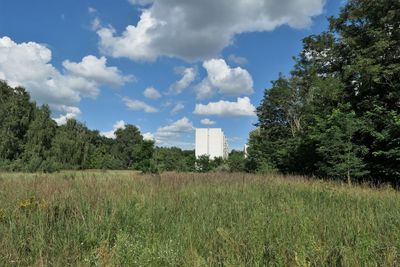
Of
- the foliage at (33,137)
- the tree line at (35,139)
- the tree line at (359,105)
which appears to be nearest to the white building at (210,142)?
the tree line at (35,139)

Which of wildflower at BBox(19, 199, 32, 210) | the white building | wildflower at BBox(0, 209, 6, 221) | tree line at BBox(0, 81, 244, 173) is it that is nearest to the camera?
wildflower at BBox(0, 209, 6, 221)

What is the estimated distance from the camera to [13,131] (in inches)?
1993

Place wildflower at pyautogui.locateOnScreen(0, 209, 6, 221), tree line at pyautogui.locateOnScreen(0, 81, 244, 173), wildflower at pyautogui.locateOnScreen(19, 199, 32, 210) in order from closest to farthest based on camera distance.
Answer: wildflower at pyautogui.locateOnScreen(0, 209, 6, 221)
wildflower at pyautogui.locateOnScreen(19, 199, 32, 210)
tree line at pyautogui.locateOnScreen(0, 81, 244, 173)

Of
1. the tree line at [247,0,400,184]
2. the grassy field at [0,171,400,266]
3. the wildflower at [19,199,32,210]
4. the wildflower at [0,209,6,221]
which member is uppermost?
the tree line at [247,0,400,184]

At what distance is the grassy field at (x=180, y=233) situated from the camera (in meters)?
3.47

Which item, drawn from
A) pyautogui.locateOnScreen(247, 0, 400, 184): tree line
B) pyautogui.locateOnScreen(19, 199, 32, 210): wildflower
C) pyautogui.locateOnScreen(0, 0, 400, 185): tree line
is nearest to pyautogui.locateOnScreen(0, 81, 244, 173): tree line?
pyautogui.locateOnScreen(0, 0, 400, 185): tree line

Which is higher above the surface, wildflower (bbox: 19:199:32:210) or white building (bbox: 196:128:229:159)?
white building (bbox: 196:128:229:159)

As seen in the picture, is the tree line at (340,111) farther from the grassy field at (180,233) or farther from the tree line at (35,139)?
the grassy field at (180,233)

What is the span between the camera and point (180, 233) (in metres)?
4.55

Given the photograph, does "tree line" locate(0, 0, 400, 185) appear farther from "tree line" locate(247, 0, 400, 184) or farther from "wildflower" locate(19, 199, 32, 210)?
"wildflower" locate(19, 199, 32, 210)

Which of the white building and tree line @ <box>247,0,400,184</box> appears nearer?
tree line @ <box>247,0,400,184</box>

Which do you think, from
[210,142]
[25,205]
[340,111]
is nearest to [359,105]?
[340,111]

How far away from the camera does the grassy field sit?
3.47 metres

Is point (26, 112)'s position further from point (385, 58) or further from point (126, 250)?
point (126, 250)
